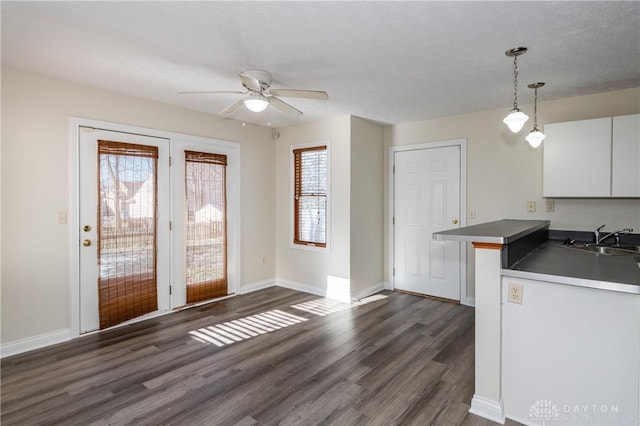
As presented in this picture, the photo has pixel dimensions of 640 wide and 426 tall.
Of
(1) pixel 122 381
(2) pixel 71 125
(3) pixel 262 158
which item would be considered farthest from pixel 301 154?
(1) pixel 122 381

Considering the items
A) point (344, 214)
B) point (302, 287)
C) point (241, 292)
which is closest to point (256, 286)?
point (241, 292)

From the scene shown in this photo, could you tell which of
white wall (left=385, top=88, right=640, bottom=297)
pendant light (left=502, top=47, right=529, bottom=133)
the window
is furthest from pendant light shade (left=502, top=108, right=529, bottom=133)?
the window

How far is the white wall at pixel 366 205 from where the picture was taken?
14.8 ft

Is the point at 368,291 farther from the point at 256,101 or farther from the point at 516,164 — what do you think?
the point at 256,101

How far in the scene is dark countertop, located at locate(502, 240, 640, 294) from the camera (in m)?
1.74

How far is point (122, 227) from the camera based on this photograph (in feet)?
11.7

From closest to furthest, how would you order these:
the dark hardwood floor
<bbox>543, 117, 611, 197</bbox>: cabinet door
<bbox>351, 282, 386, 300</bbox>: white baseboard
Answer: the dark hardwood floor, <bbox>543, 117, 611, 197</bbox>: cabinet door, <bbox>351, 282, 386, 300</bbox>: white baseboard

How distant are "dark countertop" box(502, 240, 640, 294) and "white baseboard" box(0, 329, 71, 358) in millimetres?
3884

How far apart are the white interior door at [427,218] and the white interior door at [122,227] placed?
3.16 metres

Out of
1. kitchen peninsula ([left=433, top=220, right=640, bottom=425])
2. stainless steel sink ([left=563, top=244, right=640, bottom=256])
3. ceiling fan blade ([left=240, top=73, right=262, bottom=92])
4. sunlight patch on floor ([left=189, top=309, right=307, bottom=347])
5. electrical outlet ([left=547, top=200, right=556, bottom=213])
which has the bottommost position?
sunlight patch on floor ([left=189, top=309, right=307, bottom=347])

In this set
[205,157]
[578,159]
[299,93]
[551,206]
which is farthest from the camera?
[205,157]

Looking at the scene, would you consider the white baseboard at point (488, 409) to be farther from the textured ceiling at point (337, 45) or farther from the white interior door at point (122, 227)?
the white interior door at point (122, 227)

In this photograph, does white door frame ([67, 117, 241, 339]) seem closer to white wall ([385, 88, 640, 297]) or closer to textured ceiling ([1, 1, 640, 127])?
textured ceiling ([1, 1, 640, 127])

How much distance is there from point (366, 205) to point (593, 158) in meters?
2.53
